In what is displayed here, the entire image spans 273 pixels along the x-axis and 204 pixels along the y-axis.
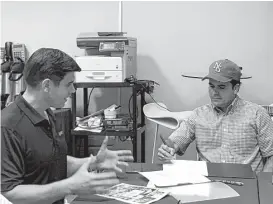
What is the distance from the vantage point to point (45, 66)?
67.5 inches

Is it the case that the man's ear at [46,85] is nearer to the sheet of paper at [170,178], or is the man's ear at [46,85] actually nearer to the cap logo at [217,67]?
the sheet of paper at [170,178]

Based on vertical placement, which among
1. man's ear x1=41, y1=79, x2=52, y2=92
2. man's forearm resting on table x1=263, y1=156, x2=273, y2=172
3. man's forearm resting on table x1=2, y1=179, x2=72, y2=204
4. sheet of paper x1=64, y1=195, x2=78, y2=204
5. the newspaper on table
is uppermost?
man's ear x1=41, y1=79, x2=52, y2=92

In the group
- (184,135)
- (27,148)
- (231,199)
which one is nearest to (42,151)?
(27,148)

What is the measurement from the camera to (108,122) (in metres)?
3.19

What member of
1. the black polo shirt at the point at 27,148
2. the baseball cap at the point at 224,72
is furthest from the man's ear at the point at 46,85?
the baseball cap at the point at 224,72

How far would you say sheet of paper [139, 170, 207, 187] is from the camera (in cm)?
170

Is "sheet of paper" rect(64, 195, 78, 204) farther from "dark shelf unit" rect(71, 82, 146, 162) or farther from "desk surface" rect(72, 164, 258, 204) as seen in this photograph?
"dark shelf unit" rect(71, 82, 146, 162)

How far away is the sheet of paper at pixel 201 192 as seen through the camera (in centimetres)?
153

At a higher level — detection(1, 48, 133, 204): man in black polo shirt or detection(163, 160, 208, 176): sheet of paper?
detection(1, 48, 133, 204): man in black polo shirt

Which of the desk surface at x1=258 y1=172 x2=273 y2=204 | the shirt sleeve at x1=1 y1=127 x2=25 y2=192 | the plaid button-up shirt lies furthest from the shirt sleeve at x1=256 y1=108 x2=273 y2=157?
the shirt sleeve at x1=1 y1=127 x2=25 y2=192

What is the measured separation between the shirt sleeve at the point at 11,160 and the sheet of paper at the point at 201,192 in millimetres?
568

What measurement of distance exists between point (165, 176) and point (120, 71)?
1.50 m

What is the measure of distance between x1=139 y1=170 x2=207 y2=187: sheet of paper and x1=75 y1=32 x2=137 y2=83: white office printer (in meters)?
1.45

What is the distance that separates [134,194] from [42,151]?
17.8 inches
